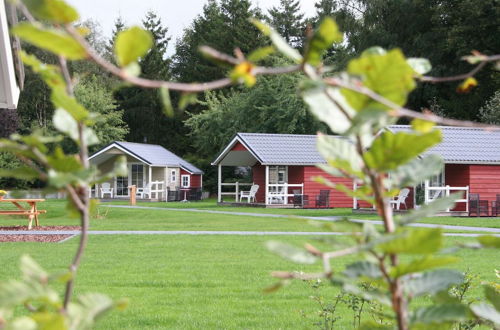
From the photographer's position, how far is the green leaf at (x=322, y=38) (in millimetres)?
734

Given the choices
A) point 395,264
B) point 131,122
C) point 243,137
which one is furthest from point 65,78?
point 131,122

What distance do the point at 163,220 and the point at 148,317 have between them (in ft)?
50.0

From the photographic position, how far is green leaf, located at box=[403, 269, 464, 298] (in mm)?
941

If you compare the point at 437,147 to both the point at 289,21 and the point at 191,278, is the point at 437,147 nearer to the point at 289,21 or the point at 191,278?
the point at 191,278

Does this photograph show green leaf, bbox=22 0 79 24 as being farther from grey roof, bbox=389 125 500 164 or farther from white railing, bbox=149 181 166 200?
white railing, bbox=149 181 166 200

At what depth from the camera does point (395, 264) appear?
35.8 inches

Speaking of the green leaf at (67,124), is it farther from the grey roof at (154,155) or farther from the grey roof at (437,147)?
the grey roof at (154,155)

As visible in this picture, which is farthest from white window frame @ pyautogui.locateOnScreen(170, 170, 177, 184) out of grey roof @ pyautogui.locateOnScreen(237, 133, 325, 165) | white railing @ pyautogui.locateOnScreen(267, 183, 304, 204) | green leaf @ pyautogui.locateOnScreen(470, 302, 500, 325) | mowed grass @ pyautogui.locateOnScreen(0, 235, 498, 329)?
green leaf @ pyautogui.locateOnScreen(470, 302, 500, 325)

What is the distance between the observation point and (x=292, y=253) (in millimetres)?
810

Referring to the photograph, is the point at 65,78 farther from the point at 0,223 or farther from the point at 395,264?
the point at 0,223

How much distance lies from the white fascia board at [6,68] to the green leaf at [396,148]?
5.38m

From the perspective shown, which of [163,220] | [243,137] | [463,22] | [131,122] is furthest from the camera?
[131,122]

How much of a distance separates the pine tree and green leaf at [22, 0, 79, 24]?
58021 mm

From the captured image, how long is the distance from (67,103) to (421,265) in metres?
0.49
